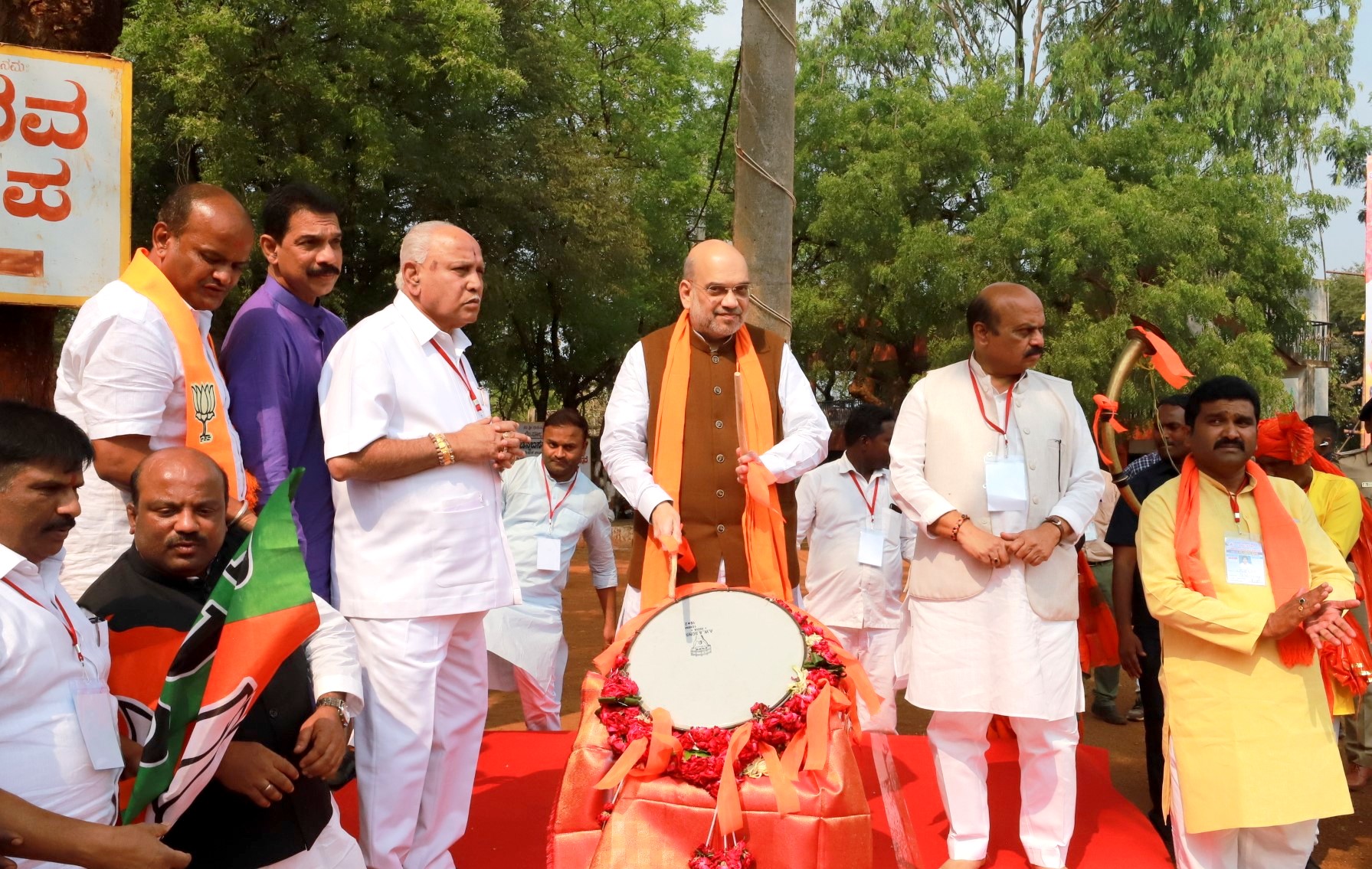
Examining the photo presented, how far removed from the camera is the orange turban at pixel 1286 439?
4824mm

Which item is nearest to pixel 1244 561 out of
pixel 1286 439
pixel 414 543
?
pixel 1286 439

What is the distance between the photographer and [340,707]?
9.78 feet

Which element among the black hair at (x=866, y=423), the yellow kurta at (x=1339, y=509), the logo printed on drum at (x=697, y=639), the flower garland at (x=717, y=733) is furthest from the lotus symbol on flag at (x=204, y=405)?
the yellow kurta at (x=1339, y=509)

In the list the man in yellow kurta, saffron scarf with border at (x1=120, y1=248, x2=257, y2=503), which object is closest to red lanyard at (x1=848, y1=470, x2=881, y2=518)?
the man in yellow kurta

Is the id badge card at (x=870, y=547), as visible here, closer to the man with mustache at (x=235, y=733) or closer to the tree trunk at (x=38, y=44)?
the man with mustache at (x=235, y=733)

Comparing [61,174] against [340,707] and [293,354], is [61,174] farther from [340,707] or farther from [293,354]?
[340,707]

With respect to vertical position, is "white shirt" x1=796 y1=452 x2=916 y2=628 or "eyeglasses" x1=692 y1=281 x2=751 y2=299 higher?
"eyeglasses" x1=692 y1=281 x2=751 y2=299

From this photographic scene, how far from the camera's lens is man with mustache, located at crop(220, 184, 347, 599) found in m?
3.74

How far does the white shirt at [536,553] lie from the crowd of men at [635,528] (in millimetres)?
1601

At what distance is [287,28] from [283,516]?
12.8m

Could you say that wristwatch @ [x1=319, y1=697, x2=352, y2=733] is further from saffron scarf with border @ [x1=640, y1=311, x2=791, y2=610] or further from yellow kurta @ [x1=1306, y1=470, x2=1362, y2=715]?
yellow kurta @ [x1=1306, y1=470, x2=1362, y2=715]

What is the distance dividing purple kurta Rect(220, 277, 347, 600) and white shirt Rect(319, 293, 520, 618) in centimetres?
9

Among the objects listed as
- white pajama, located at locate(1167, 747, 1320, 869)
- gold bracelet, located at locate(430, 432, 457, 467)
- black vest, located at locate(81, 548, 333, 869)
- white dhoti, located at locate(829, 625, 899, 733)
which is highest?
gold bracelet, located at locate(430, 432, 457, 467)

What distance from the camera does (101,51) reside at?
6039mm
